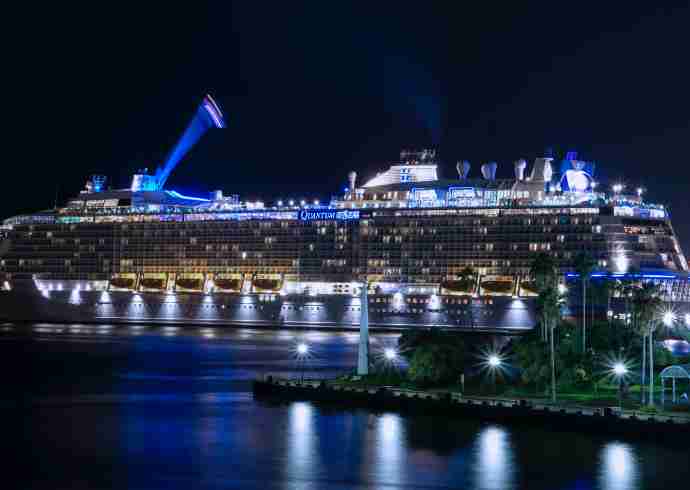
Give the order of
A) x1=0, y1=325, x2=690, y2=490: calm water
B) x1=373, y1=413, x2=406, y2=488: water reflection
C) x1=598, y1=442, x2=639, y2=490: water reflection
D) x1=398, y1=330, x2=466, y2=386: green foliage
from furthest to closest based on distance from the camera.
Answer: x1=398, y1=330, x2=466, y2=386: green foliage < x1=373, y1=413, x2=406, y2=488: water reflection < x1=0, y1=325, x2=690, y2=490: calm water < x1=598, y1=442, x2=639, y2=490: water reflection

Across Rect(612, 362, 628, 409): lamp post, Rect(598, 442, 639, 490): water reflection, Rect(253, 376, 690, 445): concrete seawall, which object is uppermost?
Rect(612, 362, 628, 409): lamp post

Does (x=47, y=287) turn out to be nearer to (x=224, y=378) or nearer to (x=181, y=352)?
(x=181, y=352)

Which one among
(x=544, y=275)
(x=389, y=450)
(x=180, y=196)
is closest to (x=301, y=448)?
(x=389, y=450)

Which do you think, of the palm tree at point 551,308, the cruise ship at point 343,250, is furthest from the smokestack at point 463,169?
the palm tree at point 551,308

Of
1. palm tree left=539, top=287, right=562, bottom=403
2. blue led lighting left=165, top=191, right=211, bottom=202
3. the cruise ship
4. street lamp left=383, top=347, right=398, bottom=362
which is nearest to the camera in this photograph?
palm tree left=539, top=287, right=562, bottom=403

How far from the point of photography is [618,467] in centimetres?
3888

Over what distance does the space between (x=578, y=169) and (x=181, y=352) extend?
3286 cm

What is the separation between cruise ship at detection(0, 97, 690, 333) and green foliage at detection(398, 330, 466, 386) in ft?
88.1

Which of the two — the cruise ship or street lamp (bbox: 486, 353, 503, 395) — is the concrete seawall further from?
the cruise ship

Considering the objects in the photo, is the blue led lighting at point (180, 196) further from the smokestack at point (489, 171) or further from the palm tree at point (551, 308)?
the palm tree at point (551, 308)

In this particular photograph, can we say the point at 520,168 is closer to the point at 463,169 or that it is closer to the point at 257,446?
the point at 463,169

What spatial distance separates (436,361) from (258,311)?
48612 mm

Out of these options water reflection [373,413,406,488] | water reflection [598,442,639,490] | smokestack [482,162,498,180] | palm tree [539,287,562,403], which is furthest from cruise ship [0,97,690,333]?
water reflection [598,442,639,490]

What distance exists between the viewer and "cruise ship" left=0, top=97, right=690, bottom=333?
87562 millimetres
